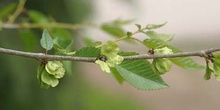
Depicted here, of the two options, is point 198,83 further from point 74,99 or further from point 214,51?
point 214,51

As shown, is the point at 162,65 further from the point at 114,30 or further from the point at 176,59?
the point at 114,30

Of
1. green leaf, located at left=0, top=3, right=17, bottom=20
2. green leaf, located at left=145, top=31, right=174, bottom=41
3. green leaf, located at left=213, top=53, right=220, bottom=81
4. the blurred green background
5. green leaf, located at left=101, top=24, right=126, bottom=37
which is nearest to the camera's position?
green leaf, located at left=213, top=53, right=220, bottom=81

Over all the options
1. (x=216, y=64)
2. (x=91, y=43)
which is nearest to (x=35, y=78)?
(x=91, y=43)

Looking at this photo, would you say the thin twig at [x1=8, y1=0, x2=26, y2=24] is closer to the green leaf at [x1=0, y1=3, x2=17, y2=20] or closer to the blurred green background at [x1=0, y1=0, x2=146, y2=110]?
the green leaf at [x1=0, y1=3, x2=17, y2=20]

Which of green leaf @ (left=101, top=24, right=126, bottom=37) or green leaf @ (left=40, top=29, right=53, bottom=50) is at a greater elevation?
green leaf @ (left=101, top=24, right=126, bottom=37)

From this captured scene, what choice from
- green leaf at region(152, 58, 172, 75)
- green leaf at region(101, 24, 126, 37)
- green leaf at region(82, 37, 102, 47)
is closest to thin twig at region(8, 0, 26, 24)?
green leaf at region(101, 24, 126, 37)

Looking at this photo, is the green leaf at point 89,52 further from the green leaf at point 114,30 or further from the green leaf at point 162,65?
the green leaf at point 114,30

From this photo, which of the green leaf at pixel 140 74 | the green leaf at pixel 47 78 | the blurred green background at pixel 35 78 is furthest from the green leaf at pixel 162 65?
the blurred green background at pixel 35 78

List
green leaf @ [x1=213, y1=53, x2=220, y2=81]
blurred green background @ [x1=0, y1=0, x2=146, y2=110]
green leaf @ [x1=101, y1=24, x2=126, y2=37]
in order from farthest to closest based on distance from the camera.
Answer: blurred green background @ [x1=0, y1=0, x2=146, y2=110]
green leaf @ [x1=101, y1=24, x2=126, y2=37]
green leaf @ [x1=213, y1=53, x2=220, y2=81]
